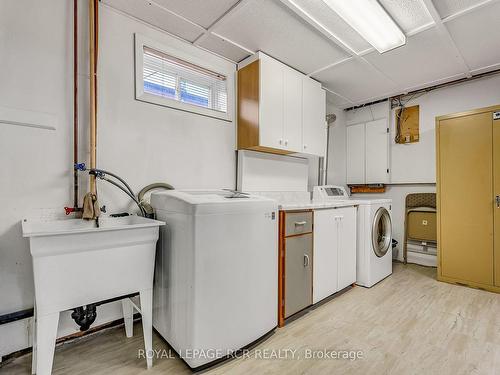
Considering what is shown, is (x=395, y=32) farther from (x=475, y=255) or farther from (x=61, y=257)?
(x=61, y=257)

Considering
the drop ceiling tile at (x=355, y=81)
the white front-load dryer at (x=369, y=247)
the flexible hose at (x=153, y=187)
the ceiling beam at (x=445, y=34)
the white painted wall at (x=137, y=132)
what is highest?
the drop ceiling tile at (x=355, y=81)

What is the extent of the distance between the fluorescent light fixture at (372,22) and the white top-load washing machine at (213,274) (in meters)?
1.56

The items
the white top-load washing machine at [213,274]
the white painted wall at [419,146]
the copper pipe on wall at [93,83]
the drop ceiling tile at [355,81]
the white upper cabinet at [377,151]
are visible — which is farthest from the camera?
the white upper cabinet at [377,151]

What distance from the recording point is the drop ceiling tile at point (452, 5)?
1.78 metres

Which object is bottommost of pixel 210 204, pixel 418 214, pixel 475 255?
pixel 475 255

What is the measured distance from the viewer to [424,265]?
346 centimetres

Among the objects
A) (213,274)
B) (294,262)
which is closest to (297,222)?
(294,262)

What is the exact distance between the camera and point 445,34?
6.98 ft

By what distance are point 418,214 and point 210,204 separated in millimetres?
3344

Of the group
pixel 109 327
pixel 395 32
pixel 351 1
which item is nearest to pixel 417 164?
pixel 395 32

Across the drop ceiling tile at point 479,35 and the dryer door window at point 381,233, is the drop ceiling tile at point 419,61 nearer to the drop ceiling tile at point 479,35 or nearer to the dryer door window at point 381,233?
the drop ceiling tile at point 479,35

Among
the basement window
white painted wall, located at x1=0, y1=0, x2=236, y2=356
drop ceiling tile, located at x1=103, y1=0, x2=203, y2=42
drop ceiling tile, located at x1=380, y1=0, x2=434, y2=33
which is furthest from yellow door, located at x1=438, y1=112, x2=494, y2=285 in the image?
white painted wall, located at x1=0, y1=0, x2=236, y2=356

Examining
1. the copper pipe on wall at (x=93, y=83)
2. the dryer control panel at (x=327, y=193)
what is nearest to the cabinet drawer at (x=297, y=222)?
the dryer control panel at (x=327, y=193)

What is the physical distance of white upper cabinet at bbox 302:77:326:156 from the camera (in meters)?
2.84
